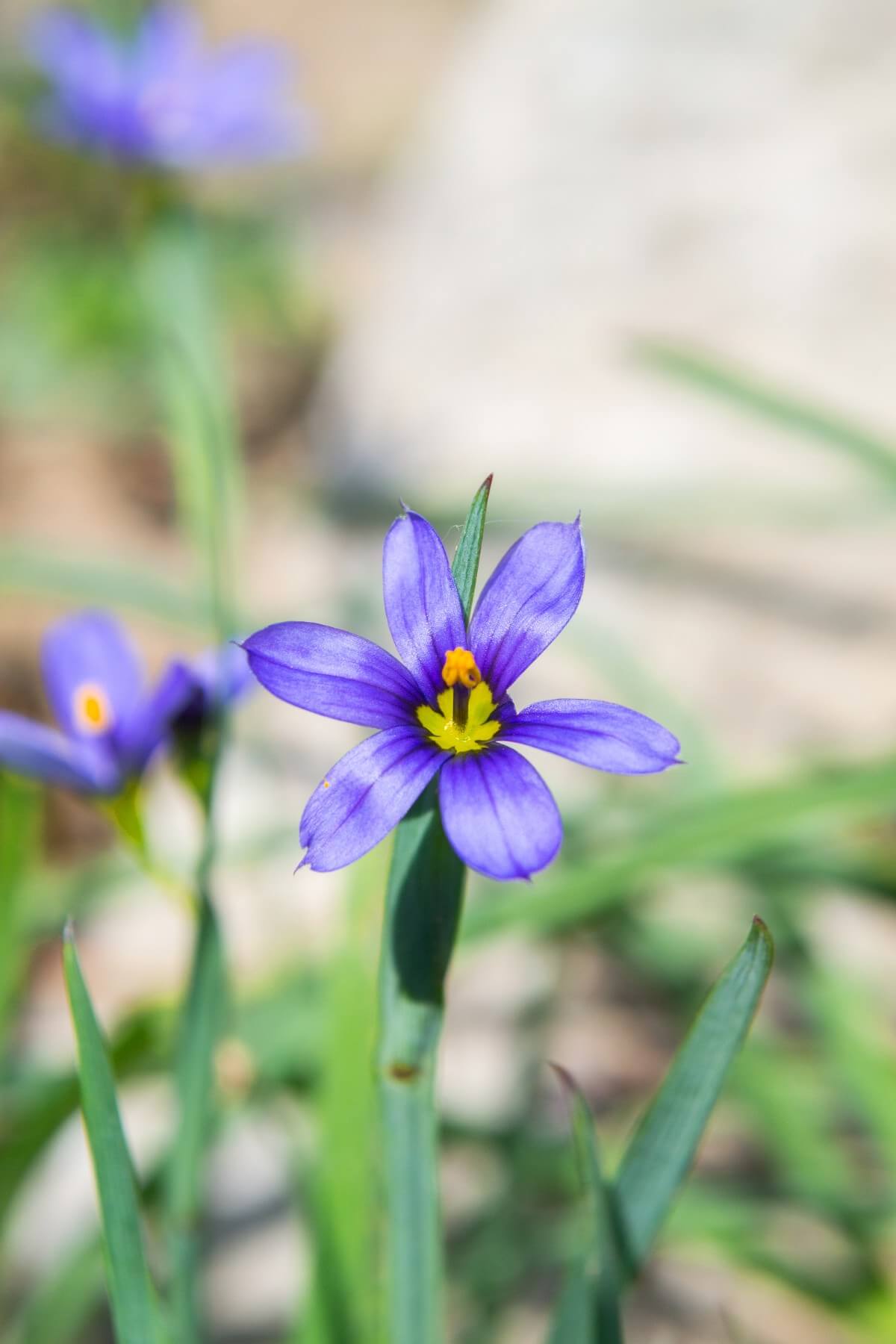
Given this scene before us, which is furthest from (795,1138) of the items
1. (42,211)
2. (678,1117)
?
(42,211)

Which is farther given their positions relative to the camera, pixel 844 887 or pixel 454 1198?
pixel 454 1198

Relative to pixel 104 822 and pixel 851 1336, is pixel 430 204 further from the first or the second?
pixel 851 1336

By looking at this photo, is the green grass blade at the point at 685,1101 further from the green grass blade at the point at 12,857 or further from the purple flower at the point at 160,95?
the purple flower at the point at 160,95

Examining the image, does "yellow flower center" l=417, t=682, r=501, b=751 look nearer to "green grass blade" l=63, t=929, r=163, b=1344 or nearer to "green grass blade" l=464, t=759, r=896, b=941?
"green grass blade" l=63, t=929, r=163, b=1344

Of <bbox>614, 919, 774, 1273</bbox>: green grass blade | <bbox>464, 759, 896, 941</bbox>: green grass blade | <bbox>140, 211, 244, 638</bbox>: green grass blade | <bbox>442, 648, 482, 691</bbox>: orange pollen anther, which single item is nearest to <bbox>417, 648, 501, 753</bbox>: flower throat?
<bbox>442, 648, 482, 691</bbox>: orange pollen anther

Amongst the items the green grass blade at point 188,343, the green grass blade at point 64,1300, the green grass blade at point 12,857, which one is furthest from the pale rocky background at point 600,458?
the green grass blade at point 12,857

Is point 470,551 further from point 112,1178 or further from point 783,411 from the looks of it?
point 783,411
